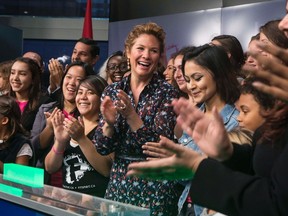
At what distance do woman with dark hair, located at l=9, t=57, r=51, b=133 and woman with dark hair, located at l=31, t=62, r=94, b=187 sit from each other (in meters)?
0.19

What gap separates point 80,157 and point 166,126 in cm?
53

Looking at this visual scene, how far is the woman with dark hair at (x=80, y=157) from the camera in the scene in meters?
2.24

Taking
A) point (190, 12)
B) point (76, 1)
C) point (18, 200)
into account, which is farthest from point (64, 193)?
point (76, 1)

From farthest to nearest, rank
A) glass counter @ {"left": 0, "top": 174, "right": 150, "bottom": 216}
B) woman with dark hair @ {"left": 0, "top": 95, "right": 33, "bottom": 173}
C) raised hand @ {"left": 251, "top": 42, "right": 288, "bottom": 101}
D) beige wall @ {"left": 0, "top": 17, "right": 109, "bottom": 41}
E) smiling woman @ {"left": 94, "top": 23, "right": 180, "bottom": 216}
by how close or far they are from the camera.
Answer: beige wall @ {"left": 0, "top": 17, "right": 109, "bottom": 41} → woman with dark hair @ {"left": 0, "top": 95, "right": 33, "bottom": 173} → smiling woman @ {"left": 94, "top": 23, "right": 180, "bottom": 216} → glass counter @ {"left": 0, "top": 174, "right": 150, "bottom": 216} → raised hand @ {"left": 251, "top": 42, "right": 288, "bottom": 101}

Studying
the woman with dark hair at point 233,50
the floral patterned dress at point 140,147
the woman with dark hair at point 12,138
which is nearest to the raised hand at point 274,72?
the floral patterned dress at point 140,147

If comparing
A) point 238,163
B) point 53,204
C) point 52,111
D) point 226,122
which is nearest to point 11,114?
point 52,111

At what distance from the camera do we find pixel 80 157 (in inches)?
90.7

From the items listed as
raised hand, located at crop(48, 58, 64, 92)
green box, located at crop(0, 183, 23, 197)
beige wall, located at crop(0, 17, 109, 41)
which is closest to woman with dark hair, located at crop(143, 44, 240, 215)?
green box, located at crop(0, 183, 23, 197)

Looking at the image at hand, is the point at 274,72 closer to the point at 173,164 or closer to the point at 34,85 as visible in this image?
the point at 173,164

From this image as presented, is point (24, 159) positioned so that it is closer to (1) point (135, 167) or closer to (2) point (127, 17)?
(1) point (135, 167)

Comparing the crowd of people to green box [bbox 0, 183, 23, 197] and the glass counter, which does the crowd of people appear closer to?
the glass counter

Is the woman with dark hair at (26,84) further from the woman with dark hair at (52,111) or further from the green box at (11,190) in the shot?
the green box at (11,190)

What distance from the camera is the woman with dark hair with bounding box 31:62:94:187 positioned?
8.89 feet

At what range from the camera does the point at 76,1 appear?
6.24m
